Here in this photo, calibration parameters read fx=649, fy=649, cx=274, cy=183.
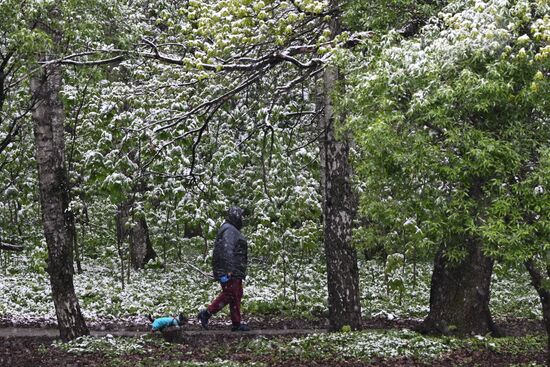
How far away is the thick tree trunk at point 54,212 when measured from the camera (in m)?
10.4

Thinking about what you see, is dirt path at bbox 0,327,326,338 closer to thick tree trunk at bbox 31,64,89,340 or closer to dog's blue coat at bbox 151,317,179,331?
dog's blue coat at bbox 151,317,179,331

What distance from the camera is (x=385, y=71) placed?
7.10m

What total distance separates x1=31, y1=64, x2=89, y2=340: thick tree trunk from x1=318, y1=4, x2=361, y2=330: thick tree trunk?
170 inches

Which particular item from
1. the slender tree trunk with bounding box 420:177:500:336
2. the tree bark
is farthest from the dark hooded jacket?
the tree bark

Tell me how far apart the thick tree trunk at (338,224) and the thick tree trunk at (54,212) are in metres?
4.31

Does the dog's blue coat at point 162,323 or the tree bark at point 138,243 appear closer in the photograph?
the dog's blue coat at point 162,323

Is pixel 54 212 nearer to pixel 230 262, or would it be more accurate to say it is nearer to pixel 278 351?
pixel 230 262

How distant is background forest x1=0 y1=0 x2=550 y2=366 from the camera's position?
669cm

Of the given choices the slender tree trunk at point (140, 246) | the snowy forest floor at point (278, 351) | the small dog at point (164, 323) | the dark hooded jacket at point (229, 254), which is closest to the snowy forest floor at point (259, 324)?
the snowy forest floor at point (278, 351)

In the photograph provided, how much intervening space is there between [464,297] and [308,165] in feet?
18.5

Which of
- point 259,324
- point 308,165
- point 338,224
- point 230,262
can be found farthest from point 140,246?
point 338,224

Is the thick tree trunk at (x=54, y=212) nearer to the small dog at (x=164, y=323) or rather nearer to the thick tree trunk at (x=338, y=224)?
the small dog at (x=164, y=323)

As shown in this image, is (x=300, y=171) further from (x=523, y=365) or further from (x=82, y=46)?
(x=523, y=365)

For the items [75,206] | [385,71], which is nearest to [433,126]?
[385,71]
